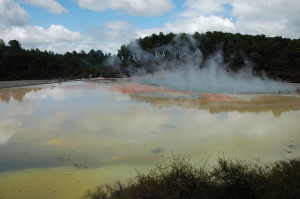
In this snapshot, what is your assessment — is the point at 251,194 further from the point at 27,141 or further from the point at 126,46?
the point at 126,46

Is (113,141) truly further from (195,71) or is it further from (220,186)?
(195,71)

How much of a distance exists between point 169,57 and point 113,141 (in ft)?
90.2

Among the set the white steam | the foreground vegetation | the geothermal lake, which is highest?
the white steam

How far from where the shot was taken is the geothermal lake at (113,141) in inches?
147

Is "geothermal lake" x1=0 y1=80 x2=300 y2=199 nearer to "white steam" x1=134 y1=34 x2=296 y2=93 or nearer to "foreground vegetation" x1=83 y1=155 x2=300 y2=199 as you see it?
"foreground vegetation" x1=83 y1=155 x2=300 y2=199

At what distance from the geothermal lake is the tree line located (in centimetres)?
1898

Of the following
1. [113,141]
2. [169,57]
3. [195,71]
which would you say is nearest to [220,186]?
[113,141]

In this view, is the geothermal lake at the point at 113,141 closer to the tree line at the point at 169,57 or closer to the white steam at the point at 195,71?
the white steam at the point at 195,71

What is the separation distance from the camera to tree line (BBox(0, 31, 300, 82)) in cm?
2525

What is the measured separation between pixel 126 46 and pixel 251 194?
125ft

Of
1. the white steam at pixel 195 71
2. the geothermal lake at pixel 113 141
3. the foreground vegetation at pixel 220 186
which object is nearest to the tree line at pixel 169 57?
the white steam at pixel 195 71

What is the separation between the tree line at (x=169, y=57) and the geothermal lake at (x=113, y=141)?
62.3 ft

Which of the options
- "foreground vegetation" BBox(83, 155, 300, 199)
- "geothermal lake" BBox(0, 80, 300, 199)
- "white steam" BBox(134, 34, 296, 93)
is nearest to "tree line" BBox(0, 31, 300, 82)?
"white steam" BBox(134, 34, 296, 93)

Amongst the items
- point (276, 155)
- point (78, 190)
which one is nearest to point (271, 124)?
point (276, 155)
